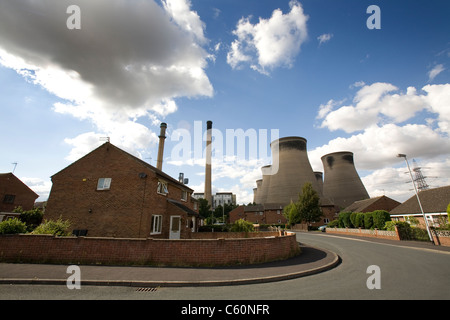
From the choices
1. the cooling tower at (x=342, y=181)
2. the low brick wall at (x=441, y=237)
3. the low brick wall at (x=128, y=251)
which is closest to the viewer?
the low brick wall at (x=128, y=251)

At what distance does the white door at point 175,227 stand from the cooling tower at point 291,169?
36157 mm

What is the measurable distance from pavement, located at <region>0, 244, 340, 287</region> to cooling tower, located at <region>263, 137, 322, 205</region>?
41.2 meters

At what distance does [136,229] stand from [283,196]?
42.9m

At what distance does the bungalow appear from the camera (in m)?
21.6

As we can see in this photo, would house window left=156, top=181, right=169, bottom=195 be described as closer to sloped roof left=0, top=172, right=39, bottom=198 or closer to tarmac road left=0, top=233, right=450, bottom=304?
tarmac road left=0, top=233, right=450, bottom=304

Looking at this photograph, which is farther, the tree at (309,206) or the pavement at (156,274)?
the tree at (309,206)

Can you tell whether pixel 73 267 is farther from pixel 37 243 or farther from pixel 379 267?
pixel 379 267

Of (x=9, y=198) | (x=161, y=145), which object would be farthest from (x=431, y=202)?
(x=9, y=198)

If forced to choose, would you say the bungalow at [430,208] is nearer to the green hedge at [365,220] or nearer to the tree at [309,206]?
the green hedge at [365,220]

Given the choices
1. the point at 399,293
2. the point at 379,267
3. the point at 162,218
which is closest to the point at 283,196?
the point at 162,218

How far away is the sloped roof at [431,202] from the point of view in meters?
22.1

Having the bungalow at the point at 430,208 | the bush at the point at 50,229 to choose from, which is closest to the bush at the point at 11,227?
the bush at the point at 50,229

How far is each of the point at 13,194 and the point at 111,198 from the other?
27588 mm

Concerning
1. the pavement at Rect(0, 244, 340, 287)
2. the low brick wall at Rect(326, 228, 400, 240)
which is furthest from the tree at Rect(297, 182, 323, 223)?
the pavement at Rect(0, 244, 340, 287)
